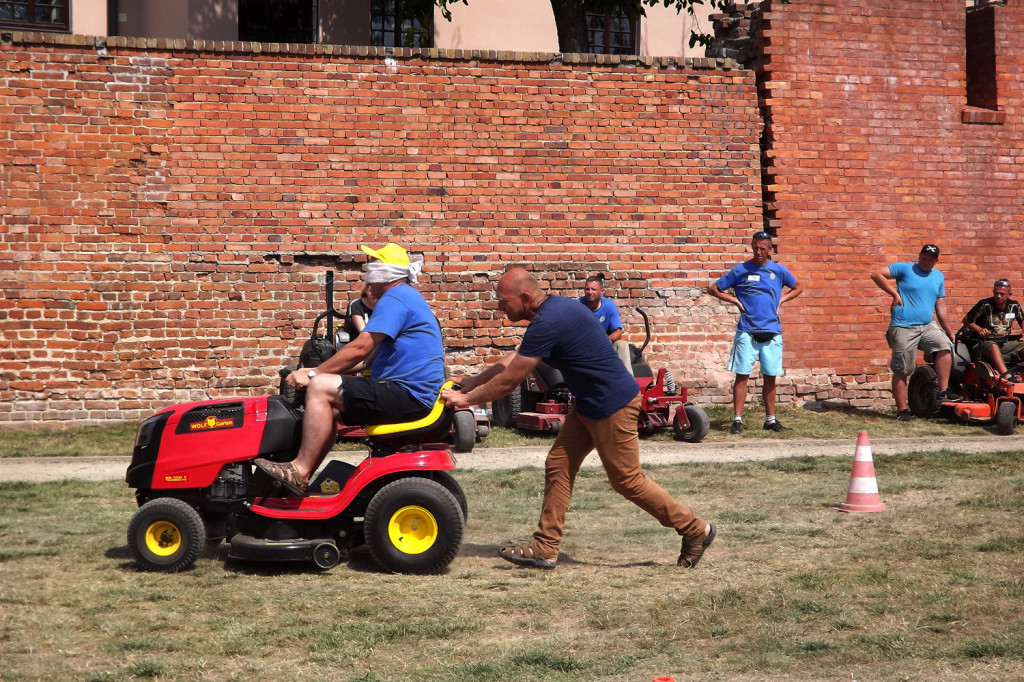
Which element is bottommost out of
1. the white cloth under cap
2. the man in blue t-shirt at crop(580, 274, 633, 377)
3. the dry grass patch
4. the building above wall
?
the dry grass patch

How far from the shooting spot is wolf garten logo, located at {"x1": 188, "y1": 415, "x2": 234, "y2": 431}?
632cm

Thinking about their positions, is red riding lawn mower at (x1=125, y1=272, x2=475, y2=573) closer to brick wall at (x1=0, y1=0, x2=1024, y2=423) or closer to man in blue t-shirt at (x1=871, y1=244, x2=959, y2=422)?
brick wall at (x1=0, y1=0, x2=1024, y2=423)

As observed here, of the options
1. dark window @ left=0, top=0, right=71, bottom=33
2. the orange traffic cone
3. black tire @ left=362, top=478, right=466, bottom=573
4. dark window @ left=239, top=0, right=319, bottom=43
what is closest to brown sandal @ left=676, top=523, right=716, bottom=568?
black tire @ left=362, top=478, right=466, bottom=573

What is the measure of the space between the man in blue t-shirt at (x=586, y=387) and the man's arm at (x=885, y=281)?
723 centimetres

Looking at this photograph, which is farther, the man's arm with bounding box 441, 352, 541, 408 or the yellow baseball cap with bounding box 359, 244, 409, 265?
the yellow baseball cap with bounding box 359, 244, 409, 265

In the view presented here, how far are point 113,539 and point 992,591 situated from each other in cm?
519

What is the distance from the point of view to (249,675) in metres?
4.50

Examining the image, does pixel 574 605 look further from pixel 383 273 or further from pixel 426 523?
pixel 383 273

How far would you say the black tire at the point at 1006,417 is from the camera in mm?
11586

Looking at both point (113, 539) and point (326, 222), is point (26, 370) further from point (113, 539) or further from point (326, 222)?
point (113, 539)

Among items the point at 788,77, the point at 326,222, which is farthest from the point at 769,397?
the point at 326,222

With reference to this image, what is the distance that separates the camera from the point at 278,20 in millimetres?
19953

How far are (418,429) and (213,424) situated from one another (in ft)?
3.84

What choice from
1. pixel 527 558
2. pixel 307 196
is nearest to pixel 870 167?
pixel 307 196
